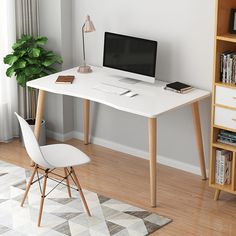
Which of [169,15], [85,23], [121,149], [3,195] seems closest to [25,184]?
[3,195]

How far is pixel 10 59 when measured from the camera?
18.7 feet

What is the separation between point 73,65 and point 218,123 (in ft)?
5.78

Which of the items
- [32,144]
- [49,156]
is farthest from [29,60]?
[32,144]

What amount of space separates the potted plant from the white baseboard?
314 millimetres

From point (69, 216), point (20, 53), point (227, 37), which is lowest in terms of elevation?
point (69, 216)

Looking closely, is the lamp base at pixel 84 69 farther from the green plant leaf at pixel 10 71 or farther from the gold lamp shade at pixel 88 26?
the green plant leaf at pixel 10 71

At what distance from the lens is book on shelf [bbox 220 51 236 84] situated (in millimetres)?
4695

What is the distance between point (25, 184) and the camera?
17.2 feet

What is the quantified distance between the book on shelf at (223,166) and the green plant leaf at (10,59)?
1909 mm

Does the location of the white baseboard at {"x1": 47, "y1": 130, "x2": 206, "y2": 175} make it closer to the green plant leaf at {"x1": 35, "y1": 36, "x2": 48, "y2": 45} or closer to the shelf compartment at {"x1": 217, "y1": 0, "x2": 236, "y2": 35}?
the green plant leaf at {"x1": 35, "y1": 36, "x2": 48, "y2": 45}

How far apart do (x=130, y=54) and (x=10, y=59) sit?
3.49ft

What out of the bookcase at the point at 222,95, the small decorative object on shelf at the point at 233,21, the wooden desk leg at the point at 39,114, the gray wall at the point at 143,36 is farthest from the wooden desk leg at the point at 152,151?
the wooden desk leg at the point at 39,114

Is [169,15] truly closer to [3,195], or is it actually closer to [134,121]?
[134,121]

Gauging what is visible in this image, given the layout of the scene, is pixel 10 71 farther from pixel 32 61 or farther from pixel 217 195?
pixel 217 195
